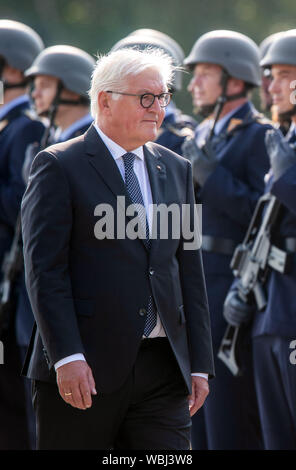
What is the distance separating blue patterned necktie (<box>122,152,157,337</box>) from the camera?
4.27 m

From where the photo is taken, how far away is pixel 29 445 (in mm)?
7355

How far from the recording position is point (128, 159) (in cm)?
439

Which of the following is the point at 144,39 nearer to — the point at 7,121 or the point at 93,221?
the point at 7,121

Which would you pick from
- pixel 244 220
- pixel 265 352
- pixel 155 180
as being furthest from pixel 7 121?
pixel 155 180

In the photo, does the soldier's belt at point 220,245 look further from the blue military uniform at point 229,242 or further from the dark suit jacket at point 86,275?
the dark suit jacket at point 86,275

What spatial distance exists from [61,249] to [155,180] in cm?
50

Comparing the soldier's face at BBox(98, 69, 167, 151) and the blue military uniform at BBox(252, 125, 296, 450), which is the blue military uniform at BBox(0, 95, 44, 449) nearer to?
the blue military uniform at BBox(252, 125, 296, 450)

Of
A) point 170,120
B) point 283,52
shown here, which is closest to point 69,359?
point 283,52

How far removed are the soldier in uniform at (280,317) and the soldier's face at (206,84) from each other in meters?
0.80

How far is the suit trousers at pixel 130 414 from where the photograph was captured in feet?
13.7

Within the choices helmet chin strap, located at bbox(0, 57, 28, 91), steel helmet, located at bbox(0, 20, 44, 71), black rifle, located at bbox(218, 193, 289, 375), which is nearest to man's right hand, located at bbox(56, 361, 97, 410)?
black rifle, located at bbox(218, 193, 289, 375)

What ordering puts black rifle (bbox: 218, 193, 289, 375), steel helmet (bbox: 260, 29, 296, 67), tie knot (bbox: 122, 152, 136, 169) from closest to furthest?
tie knot (bbox: 122, 152, 136, 169)
black rifle (bbox: 218, 193, 289, 375)
steel helmet (bbox: 260, 29, 296, 67)
